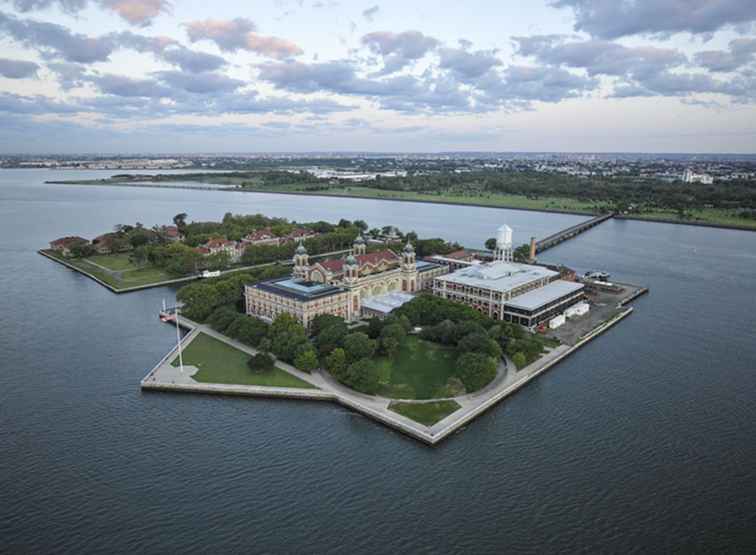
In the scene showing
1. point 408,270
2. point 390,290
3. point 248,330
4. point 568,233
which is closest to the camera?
point 248,330

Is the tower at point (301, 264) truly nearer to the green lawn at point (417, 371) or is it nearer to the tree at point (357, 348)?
the green lawn at point (417, 371)

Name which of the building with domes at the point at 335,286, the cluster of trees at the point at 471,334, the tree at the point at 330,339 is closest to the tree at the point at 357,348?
the tree at the point at 330,339

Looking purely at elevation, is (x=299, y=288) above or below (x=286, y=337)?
above

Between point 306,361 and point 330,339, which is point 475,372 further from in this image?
point 306,361

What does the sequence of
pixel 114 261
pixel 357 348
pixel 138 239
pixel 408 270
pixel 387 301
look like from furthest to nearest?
1. pixel 138 239
2. pixel 114 261
3. pixel 408 270
4. pixel 387 301
5. pixel 357 348

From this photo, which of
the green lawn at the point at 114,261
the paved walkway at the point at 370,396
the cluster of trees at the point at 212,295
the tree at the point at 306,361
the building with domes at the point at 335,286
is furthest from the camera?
the green lawn at the point at 114,261

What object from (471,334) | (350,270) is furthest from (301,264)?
(471,334)

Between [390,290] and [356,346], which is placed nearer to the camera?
[356,346]
